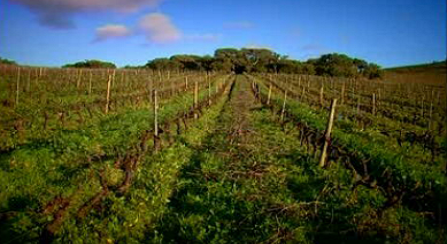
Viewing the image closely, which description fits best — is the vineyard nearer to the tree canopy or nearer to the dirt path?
the dirt path

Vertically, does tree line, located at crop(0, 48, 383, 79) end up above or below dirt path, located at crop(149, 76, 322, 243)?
above

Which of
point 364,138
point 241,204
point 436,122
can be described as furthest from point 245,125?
point 436,122

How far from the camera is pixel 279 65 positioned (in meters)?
102

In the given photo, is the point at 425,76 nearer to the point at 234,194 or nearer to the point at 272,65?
the point at 272,65

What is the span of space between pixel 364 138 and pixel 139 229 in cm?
1041

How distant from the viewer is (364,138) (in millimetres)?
14188

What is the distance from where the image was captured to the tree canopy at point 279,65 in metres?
88.6

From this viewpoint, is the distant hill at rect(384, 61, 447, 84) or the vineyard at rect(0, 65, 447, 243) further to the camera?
the distant hill at rect(384, 61, 447, 84)

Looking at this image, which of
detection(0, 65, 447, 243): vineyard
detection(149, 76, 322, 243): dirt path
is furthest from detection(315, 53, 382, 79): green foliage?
detection(149, 76, 322, 243): dirt path

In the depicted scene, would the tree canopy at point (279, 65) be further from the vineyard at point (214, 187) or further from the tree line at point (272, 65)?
the vineyard at point (214, 187)

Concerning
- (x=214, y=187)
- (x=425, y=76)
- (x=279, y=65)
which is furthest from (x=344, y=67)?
(x=214, y=187)

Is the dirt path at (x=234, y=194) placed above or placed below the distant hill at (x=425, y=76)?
below

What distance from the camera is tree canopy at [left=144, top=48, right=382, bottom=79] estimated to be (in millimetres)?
88562

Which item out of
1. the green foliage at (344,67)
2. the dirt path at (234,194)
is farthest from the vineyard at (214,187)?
the green foliage at (344,67)
